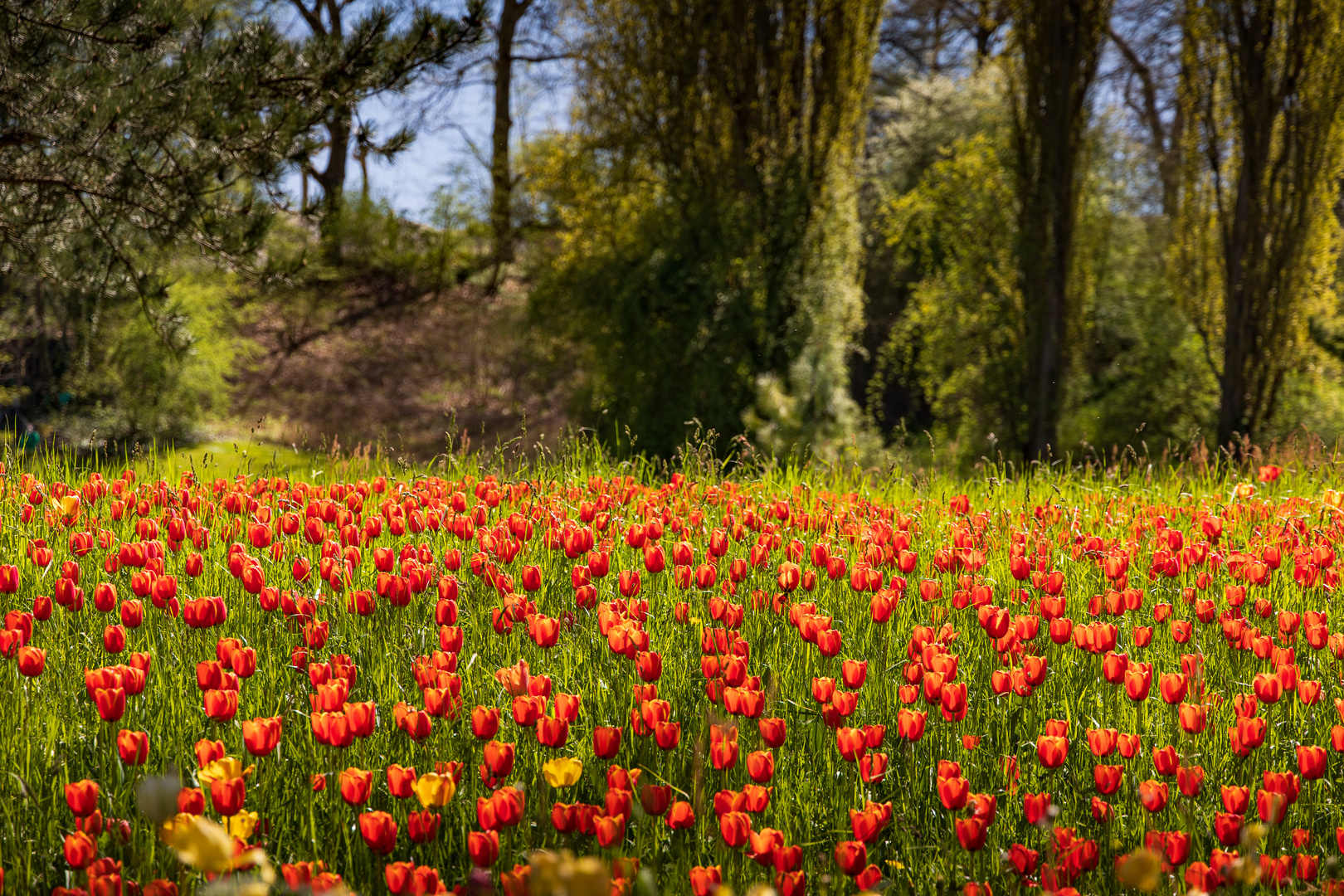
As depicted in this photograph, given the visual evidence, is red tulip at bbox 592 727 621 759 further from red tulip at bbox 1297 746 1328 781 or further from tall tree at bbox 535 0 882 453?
tall tree at bbox 535 0 882 453

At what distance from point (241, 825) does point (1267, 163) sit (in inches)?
387

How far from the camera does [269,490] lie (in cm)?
405

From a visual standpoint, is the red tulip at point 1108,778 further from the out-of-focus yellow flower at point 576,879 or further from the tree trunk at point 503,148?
the tree trunk at point 503,148

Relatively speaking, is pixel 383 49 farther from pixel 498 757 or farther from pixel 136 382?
pixel 136 382

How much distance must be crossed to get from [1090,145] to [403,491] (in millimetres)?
8472

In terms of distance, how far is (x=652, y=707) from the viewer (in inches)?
72.2

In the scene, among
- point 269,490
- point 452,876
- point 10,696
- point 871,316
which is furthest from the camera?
point 871,316

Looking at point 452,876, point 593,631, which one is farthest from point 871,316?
point 452,876

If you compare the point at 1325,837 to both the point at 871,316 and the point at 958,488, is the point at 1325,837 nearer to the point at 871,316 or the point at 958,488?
the point at 958,488

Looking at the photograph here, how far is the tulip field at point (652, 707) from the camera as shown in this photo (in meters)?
Result: 1.58

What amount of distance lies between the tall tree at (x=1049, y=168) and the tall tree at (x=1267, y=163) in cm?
111

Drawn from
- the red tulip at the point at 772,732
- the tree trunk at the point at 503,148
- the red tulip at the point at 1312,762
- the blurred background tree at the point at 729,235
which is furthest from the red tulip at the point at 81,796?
the tree trunk at the point at 503,148

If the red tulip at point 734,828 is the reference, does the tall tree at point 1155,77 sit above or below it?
above

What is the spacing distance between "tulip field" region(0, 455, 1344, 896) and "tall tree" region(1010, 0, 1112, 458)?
567 cm
